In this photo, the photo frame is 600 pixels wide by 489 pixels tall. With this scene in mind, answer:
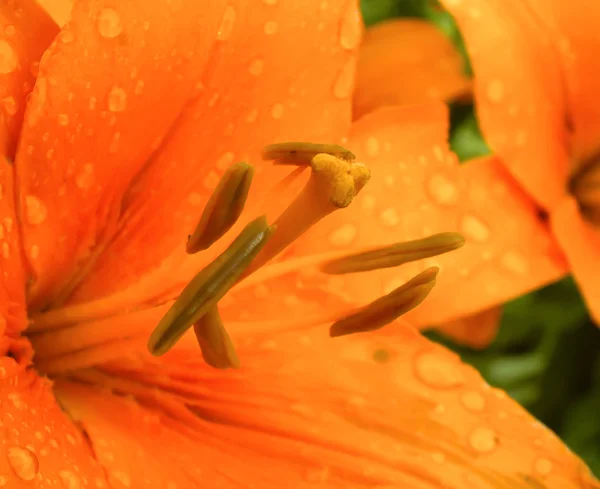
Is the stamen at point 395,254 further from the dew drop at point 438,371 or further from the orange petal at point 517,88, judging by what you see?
the orange petal at point 517,88

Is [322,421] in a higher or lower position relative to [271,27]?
lower

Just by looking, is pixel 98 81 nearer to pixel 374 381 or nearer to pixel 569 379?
pixel 374 381

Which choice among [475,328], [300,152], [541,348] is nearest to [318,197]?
[300,152]

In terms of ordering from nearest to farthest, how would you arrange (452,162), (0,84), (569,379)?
(0,84) → (452,162) → (569,379)

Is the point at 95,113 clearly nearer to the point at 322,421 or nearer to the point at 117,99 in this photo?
the point at 117,99

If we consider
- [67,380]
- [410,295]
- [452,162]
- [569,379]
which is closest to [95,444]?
[67,380]

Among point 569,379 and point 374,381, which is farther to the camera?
point 569,379

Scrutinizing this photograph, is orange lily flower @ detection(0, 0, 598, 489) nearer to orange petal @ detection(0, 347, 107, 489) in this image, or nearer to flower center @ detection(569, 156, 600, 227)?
orange petal @ detection(0, 347, 107, 489)
